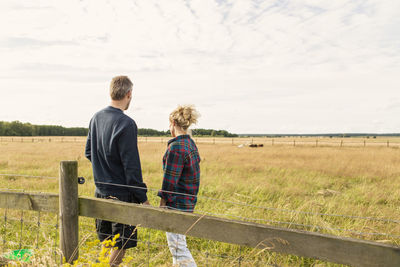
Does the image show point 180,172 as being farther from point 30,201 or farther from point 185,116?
point 30,201

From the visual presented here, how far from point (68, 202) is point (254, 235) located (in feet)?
5.25

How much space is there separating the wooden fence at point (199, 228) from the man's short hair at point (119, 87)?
772 mm

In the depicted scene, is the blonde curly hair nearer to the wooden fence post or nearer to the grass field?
the wooden fence post

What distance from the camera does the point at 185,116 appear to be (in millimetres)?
2682

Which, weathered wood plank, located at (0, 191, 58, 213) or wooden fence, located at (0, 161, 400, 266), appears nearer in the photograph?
wooden fence, located at (0, 161, 400, 266)

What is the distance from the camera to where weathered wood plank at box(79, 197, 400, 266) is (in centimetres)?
162

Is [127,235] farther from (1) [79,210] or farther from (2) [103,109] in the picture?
(2) [103,109]

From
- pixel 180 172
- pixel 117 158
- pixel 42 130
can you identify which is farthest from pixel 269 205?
pixel 42 130

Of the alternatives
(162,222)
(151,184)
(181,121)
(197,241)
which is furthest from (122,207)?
(151,184)

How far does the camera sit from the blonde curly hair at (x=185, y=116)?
268cm

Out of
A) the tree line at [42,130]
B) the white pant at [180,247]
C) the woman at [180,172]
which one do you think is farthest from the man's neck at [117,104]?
the tree line at [42,130]

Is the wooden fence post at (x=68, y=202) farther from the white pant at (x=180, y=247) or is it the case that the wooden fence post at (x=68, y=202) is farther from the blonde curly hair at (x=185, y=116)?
the blonde curly hair at (x=185, y=116)

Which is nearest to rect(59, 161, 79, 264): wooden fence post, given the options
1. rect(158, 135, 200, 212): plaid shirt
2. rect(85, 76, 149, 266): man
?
rect(85, 76, 149, 266): man

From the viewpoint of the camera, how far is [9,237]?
15.3 ft
